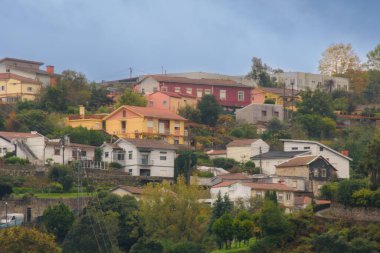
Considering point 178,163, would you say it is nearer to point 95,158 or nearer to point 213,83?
point 95,158

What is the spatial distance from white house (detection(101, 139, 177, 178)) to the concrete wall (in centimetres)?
1654

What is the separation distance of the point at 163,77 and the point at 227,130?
13934 millimetres

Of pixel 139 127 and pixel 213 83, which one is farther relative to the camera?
pixel 213 83

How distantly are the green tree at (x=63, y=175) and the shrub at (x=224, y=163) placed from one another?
1143cm

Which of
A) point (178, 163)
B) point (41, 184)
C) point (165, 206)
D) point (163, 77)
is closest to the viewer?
point (165, 206)

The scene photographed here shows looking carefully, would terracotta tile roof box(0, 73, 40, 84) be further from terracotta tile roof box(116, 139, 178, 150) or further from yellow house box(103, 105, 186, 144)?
terracotta tile roof box(116, 139, 178, 150)

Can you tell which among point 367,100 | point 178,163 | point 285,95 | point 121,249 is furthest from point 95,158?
point 367,100

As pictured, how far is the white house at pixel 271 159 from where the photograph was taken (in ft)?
261

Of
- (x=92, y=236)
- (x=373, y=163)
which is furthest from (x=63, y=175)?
(x=373, y=163)

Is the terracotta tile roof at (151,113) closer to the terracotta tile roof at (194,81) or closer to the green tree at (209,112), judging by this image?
the green tree at (209,112)

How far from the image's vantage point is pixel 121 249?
194ft

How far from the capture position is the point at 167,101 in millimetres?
94312

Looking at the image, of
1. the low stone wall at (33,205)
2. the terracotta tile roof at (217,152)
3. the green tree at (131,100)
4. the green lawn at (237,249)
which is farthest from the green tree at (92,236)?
the green tree at (131,100)

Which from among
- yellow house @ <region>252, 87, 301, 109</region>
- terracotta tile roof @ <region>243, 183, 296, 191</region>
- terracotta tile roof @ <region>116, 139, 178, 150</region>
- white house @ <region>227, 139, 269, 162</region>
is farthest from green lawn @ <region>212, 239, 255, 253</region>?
yellow house @ <region>252, 87, 301, 109</region>
